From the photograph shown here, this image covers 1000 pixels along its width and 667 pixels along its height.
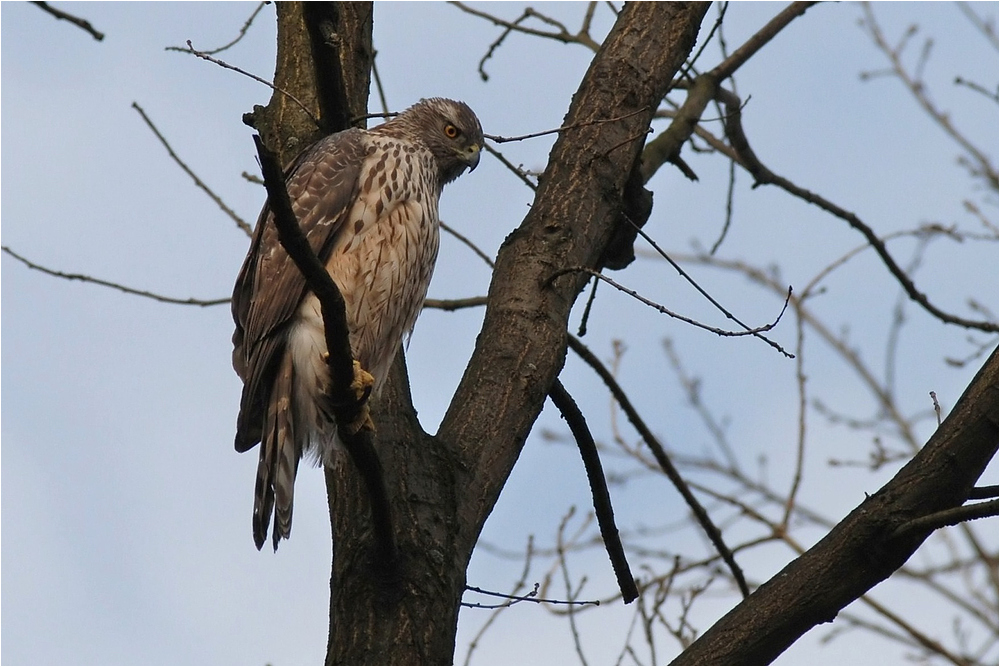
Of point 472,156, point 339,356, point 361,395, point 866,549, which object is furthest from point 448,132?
point 866,549

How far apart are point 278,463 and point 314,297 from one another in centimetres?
60

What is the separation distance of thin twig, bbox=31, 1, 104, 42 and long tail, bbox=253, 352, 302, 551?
68.3 inches

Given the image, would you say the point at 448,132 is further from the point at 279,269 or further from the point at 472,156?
the point at 279,269

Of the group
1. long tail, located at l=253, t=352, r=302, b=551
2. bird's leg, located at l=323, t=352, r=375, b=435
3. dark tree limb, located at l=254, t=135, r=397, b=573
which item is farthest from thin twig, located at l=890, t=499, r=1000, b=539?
long tail, located at l=253, t=352, r=302, b=551

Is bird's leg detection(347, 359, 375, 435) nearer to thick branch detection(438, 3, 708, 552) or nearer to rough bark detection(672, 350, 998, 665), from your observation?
thick branch detection(438, 3, 708, 552)

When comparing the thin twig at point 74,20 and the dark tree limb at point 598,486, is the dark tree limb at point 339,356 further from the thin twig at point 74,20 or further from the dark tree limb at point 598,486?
the dark tree limb at point 598,486

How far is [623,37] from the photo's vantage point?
4.56 m

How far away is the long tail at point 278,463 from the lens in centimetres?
373

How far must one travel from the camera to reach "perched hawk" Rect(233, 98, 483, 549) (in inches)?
155

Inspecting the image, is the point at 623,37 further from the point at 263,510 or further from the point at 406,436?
the point at 263,510

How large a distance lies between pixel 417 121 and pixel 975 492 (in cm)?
300

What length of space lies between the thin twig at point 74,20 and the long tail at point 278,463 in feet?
5.69

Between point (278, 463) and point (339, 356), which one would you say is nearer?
point (339, 356)

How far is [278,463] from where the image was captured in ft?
12.7
